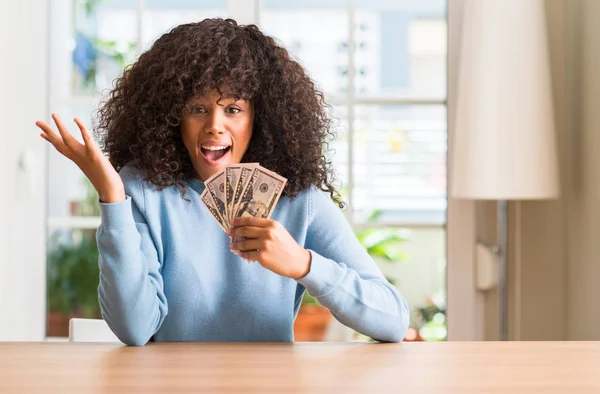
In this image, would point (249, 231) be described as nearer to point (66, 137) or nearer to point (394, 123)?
point (66, 137)

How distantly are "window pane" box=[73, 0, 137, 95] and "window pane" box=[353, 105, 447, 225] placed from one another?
128 centimetres

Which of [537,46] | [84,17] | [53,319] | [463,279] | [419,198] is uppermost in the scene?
[84,17]

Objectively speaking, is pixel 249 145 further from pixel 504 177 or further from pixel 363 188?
pixel 363 188

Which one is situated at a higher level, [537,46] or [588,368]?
[537,46]

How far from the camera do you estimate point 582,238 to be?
3000 millimetres

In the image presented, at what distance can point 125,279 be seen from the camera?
64.0 inches

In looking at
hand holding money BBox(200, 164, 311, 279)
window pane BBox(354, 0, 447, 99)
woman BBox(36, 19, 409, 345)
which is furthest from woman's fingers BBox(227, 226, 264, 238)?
window pane BBox(354, 0, 447, 99)

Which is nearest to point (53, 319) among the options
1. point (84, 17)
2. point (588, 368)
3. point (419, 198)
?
point (84, 17)

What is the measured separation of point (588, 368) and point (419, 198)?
2.79 meters

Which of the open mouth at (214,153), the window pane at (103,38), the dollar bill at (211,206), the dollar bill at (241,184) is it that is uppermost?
the window pane at (103,38)

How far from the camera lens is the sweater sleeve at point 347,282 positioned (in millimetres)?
1631

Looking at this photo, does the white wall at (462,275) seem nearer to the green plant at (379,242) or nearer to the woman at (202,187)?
the green plant at (379,242)

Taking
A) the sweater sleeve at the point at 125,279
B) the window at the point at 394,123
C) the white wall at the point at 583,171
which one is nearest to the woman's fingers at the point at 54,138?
the sweater sleeve at the point at 125,279

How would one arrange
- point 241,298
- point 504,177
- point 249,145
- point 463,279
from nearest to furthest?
1. point 241,298
2. point 249,145
3. point 504,177
4. point 463,279
